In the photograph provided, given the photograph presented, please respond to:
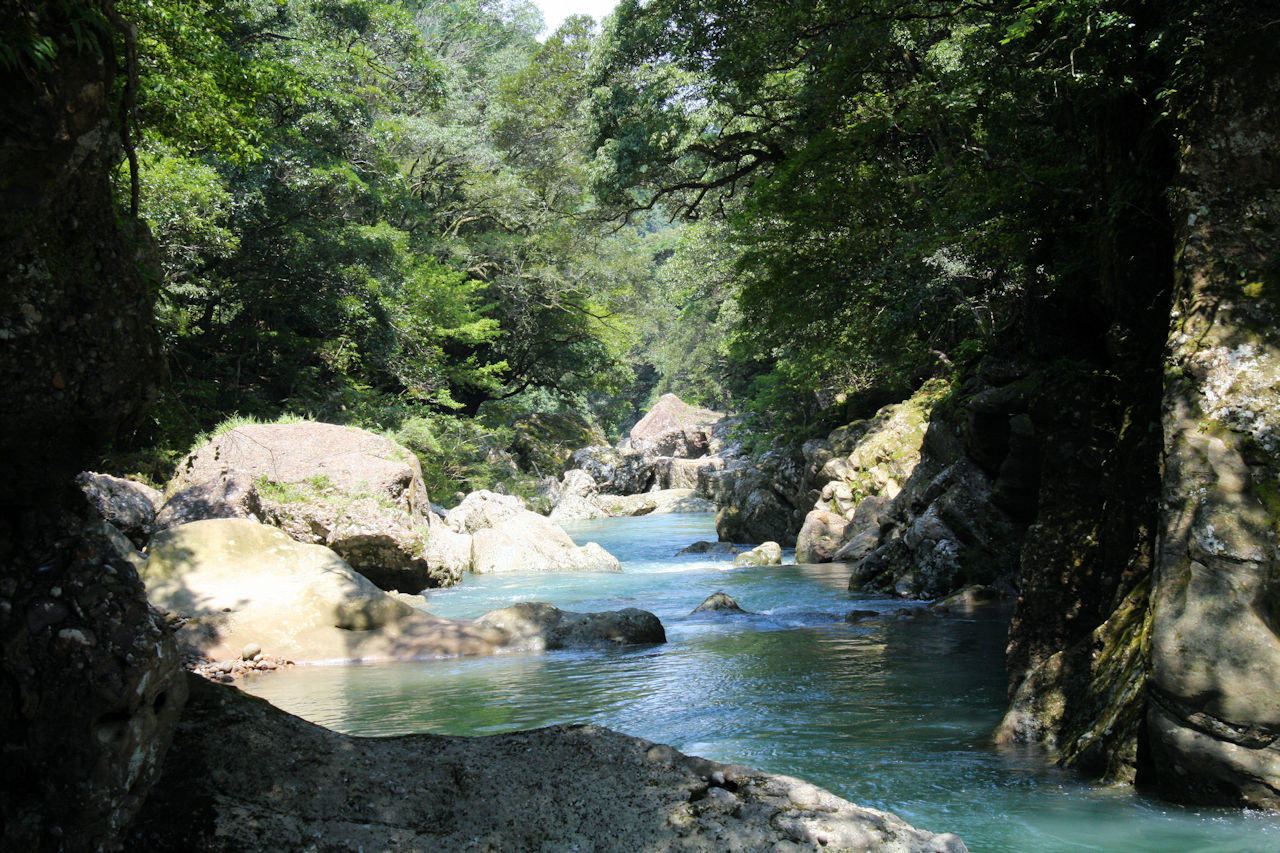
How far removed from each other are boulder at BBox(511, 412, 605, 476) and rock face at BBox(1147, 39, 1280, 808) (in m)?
27.9

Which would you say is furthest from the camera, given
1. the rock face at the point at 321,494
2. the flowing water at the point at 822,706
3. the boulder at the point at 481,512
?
the boulder at the point at 481,512

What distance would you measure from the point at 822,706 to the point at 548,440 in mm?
27301

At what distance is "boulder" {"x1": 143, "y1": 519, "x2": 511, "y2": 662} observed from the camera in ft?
27.1

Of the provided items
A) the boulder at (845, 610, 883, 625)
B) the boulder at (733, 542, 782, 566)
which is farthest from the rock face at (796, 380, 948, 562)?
the boulder at (845, 610, 883, 625)

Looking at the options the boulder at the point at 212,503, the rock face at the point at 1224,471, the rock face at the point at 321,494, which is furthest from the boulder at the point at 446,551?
the rock face at the point at 1224,471

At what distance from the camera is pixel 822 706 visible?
6.36 meters

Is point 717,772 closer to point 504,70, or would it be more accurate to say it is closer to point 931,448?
point 931,448

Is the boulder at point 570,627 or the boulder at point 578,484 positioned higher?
the boulder at point 578,484

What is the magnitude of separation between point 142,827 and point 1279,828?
14.0ft

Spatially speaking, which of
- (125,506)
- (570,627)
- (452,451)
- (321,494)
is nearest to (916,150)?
(570,627)

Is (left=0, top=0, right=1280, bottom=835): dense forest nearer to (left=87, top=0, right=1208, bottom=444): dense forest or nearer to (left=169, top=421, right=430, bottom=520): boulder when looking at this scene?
(left=87, top=0, right=1208, bottom=444): dense forest

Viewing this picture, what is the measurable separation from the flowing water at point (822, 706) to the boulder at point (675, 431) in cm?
2376

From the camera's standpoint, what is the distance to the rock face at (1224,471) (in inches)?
153

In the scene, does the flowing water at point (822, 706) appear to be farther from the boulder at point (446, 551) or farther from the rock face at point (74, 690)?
the rock face at point (74, 690)
